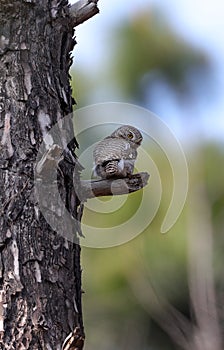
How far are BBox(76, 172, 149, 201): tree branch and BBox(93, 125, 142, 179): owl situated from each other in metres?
0.02

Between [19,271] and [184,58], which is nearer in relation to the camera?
[19,271]

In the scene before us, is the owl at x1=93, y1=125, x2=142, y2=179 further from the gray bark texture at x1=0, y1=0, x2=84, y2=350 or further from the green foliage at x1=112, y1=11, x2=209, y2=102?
the green foliage at x1=112, y1=11, x2=209, y2=102

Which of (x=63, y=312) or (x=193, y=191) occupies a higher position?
(x=193, y=191)

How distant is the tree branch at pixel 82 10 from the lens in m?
1.86

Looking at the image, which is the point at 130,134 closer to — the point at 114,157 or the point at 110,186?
the point at 114,157

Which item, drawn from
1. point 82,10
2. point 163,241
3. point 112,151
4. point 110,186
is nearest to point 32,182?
point 110,186

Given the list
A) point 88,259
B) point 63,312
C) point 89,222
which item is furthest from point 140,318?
point 63,312

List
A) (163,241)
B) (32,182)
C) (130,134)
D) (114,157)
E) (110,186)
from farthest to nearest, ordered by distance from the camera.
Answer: (163,241), (130,134), (114,157), (110,186), (32,182)

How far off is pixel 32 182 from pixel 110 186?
0.22m

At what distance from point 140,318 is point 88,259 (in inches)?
30.7

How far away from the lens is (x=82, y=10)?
1872 mm

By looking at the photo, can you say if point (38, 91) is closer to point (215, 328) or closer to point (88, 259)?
point (215, 328)

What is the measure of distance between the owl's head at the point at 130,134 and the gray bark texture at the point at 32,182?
46 cm

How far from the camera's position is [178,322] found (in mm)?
3877
